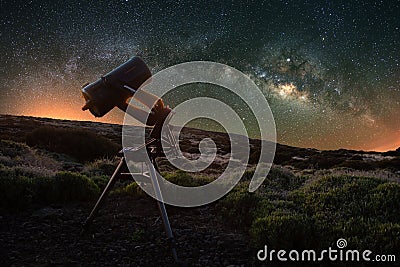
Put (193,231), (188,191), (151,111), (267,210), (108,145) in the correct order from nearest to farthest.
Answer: (151,111)
(193,231)
(267,210)
(188,191)
(108,145)

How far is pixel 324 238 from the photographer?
4.72 metres

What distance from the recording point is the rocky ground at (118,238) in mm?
4488

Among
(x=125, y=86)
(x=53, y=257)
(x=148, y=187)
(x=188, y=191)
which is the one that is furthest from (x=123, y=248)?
(x=188, y=191)

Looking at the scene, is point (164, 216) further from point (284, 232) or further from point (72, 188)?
point (72, 188)

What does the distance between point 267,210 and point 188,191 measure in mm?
2248

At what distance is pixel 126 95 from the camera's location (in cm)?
434

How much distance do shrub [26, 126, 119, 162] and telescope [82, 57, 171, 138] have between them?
13.3m

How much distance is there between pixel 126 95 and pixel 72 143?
1519 centimetres

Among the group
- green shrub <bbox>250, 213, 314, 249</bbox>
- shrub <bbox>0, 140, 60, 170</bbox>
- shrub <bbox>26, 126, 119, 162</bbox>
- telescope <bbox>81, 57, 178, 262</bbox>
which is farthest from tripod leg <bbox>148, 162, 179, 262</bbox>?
shrub <bbox>26, 126, 119, 162</bbox>

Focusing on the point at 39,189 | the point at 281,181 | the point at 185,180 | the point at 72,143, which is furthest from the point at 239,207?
the point at 72,143

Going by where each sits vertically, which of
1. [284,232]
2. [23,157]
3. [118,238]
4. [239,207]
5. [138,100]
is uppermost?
[138,100]

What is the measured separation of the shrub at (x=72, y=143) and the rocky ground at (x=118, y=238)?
11248mm

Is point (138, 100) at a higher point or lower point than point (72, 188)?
higher

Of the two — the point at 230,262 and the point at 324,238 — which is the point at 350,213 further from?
the point at 230,262
